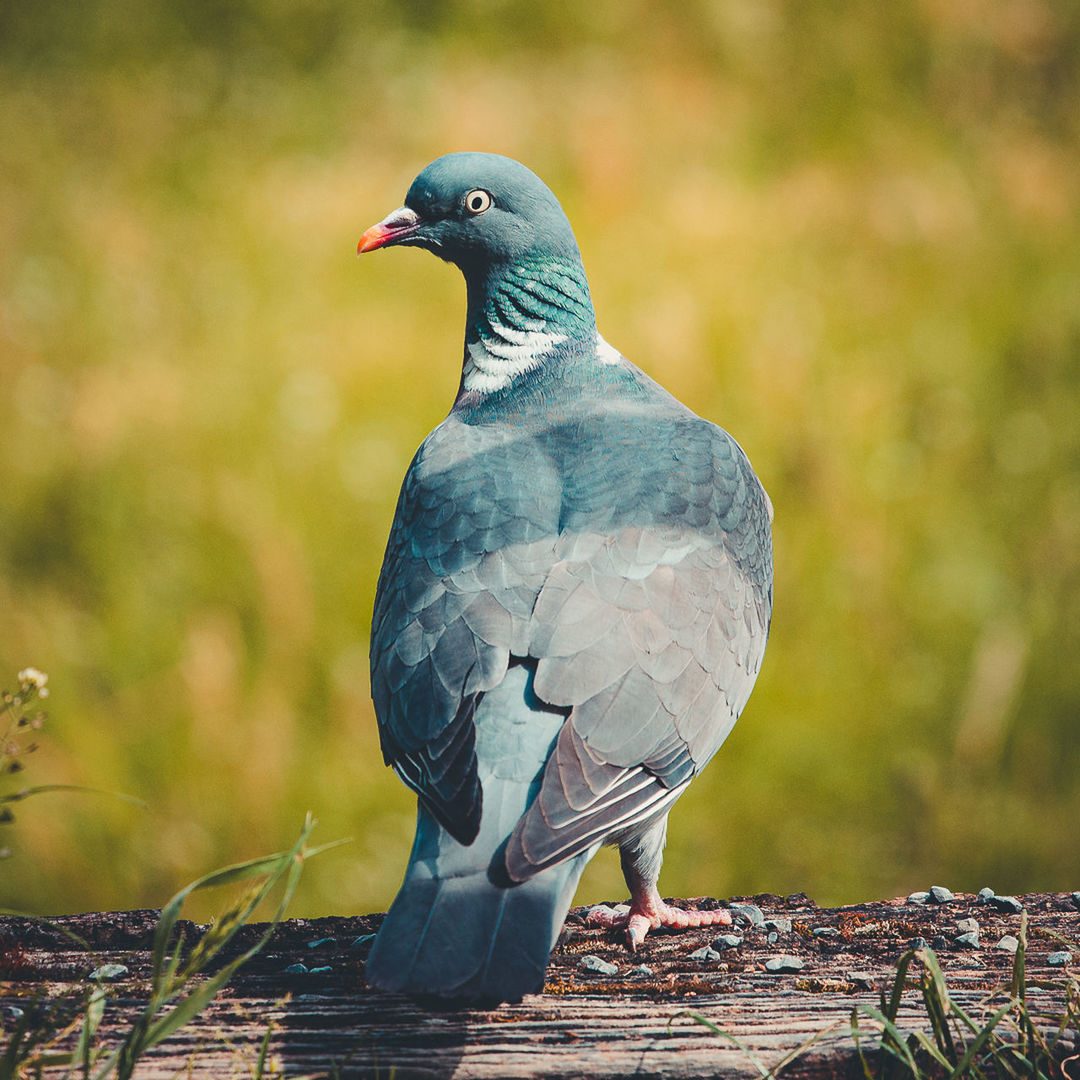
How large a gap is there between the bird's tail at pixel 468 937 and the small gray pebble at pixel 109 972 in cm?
90

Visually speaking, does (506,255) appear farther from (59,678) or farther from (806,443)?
(59,678)

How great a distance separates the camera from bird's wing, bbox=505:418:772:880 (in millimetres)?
2756

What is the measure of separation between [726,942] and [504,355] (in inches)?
79.8

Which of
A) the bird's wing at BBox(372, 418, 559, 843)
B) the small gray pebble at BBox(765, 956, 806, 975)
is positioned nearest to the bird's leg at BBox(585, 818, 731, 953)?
the small gray pebble at BBox(765, 956, 806, 975)

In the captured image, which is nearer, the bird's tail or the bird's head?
the bird's tail

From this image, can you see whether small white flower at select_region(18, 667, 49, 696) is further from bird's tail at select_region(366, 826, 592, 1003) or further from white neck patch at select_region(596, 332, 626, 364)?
white neck patch at select_region(596, 332, 626, 364)

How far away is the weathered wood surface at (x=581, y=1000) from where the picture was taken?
2535 millimetres

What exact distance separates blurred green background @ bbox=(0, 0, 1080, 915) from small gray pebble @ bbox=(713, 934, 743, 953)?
2.72 meters

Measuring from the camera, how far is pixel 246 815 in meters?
6.04

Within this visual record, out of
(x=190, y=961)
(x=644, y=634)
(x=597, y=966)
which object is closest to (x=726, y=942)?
(x=597, y=966)

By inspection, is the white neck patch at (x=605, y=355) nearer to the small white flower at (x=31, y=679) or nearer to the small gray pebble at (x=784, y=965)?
the small gray pebble at (x=784, y=965)

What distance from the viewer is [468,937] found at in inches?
94.8

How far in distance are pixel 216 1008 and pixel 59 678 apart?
419 centimetres

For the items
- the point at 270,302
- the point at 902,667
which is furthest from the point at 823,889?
the point at 270,302
